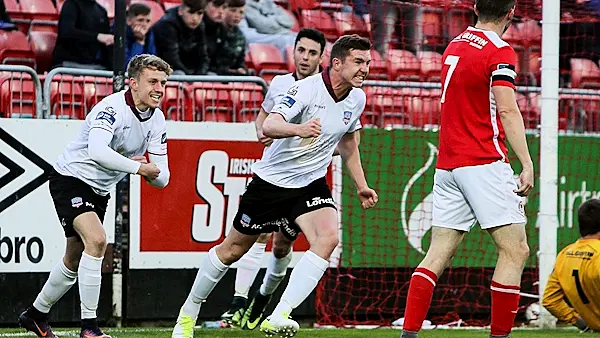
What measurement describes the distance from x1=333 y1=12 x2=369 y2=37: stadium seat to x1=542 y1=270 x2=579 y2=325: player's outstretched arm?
11.3ft

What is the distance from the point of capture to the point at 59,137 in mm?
9086

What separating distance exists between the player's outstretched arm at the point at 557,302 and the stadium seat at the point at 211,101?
318 centimetres

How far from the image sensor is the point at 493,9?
6535 millimetres

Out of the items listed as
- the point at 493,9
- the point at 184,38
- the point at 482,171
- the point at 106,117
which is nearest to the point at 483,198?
the point at 482,171

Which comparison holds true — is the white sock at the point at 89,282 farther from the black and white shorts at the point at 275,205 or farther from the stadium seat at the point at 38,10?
the stadium seat at the point at 38,10

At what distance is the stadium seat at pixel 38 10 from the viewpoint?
37.4 ft

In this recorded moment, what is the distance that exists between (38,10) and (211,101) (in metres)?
2.59

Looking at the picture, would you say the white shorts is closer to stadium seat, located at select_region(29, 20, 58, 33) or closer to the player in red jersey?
the player in red jersey

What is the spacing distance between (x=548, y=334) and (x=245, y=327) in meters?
2.52

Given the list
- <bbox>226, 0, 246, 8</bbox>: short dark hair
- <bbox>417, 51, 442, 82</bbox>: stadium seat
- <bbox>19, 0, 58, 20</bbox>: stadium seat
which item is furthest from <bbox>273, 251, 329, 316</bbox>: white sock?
<bbox>19, 0, 58, 20</bbox>: stadium seat

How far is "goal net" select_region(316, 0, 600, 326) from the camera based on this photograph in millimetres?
10414

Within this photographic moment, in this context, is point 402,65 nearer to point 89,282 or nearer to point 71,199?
point 71,199

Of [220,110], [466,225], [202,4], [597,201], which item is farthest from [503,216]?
[202,4]

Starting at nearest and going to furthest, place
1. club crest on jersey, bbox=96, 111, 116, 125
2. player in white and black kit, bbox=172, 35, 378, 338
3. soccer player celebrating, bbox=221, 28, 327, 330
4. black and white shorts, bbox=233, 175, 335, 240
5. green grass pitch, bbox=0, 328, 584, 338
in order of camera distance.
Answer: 1. player in white and black kit, bbox=172, 35, 378, 338
2. club crest on jersey, bbox=96, 111, 116, 125
3. black and white shorts, bbox=233, 175, 335, 240
4. green grass pitch, bbox=0, 328, 584, 338
5. soccer player celebrating, bbox=221, 28, 327, 330
